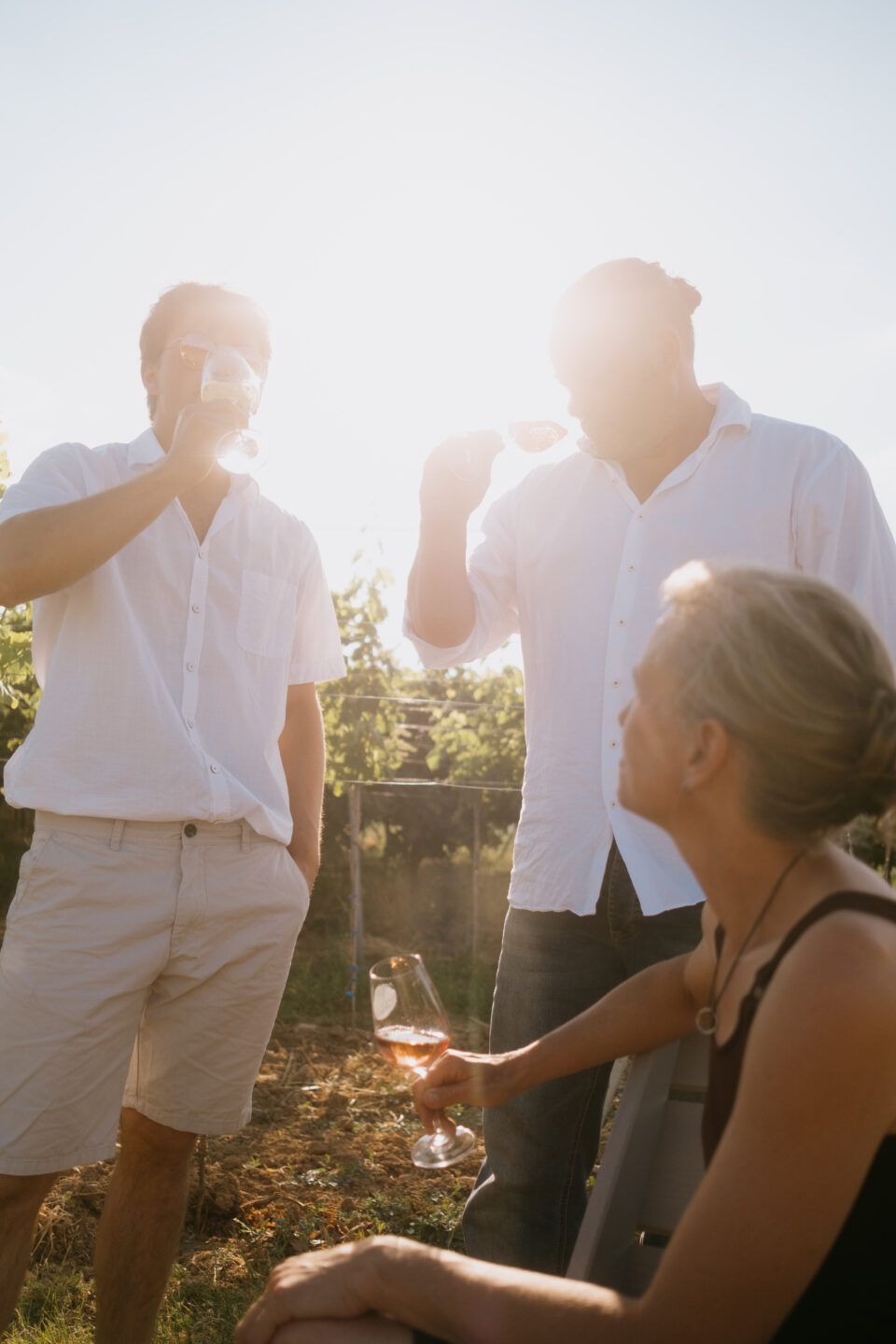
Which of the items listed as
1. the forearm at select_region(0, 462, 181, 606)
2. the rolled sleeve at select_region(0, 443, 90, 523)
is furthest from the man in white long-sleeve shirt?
the rolled sleeve at select_region(0, 443, 90, 523)

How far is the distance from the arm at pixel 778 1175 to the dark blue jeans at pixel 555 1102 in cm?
105

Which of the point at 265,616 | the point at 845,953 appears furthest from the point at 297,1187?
the point at 845,953

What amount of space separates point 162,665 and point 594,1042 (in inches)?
48.9

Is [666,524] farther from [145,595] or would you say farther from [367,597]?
[367,597]

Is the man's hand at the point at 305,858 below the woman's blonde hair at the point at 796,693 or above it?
below

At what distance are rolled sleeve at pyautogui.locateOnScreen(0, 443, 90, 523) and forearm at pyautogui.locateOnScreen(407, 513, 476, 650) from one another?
0.73 m

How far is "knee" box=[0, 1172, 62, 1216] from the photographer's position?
222cm

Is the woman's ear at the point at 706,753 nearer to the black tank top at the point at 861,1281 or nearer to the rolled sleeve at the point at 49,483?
the black tank top at the point at 861,1281

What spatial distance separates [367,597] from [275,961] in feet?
25.2

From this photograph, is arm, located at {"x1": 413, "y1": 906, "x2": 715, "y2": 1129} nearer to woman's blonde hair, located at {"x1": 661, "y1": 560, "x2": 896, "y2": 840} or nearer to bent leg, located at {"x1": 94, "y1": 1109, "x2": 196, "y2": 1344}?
woman's blonde hair, located at {"x1": 661, "y1": 560, "x2": 896, "y2": 840}

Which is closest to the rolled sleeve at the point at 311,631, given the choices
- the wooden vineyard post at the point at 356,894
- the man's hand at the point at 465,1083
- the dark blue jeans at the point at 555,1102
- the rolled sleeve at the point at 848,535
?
the dark blue jeans at the point at 555,1102

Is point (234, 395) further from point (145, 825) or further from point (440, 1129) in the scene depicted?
point (440, 1129)

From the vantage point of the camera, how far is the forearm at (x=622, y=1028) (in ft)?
5.85

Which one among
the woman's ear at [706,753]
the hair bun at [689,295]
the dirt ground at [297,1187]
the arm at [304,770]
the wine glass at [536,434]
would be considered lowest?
the dirt ground at [297,1187]
